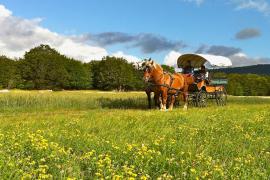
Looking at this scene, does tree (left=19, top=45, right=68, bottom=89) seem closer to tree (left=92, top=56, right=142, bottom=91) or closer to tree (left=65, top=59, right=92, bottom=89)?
tree (left=65, top=59, right=92, bottom=89)

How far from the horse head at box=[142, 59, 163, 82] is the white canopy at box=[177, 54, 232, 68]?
15.5ft

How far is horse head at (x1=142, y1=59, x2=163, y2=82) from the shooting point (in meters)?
24.4

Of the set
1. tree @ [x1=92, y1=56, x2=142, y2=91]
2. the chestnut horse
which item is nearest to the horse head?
the chestnut horse

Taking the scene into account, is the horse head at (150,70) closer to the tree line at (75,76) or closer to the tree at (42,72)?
the tree line at (75,76)

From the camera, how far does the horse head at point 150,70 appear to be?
24406mm

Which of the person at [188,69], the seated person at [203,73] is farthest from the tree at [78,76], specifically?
the seated person at [203,73]

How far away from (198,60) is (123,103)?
226 inches

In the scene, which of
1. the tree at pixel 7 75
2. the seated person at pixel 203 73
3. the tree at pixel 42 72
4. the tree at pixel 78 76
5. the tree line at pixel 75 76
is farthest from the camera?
the tree at pixel 78 76

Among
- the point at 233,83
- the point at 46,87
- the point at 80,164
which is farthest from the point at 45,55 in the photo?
the point at 80,164

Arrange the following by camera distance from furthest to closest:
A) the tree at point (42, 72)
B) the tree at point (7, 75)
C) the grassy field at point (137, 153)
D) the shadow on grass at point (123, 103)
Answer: the tree at point (42, 72), the tree at point (7, 75), the shadow on grass at point (123, 103), the grassy field at point (137, 153)

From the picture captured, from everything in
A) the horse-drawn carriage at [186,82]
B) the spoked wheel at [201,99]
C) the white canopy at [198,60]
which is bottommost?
the spoked wheel at [201,99]

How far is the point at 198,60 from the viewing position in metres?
29.9

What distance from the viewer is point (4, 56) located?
77.2 meters

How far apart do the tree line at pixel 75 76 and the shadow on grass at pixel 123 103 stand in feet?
126
